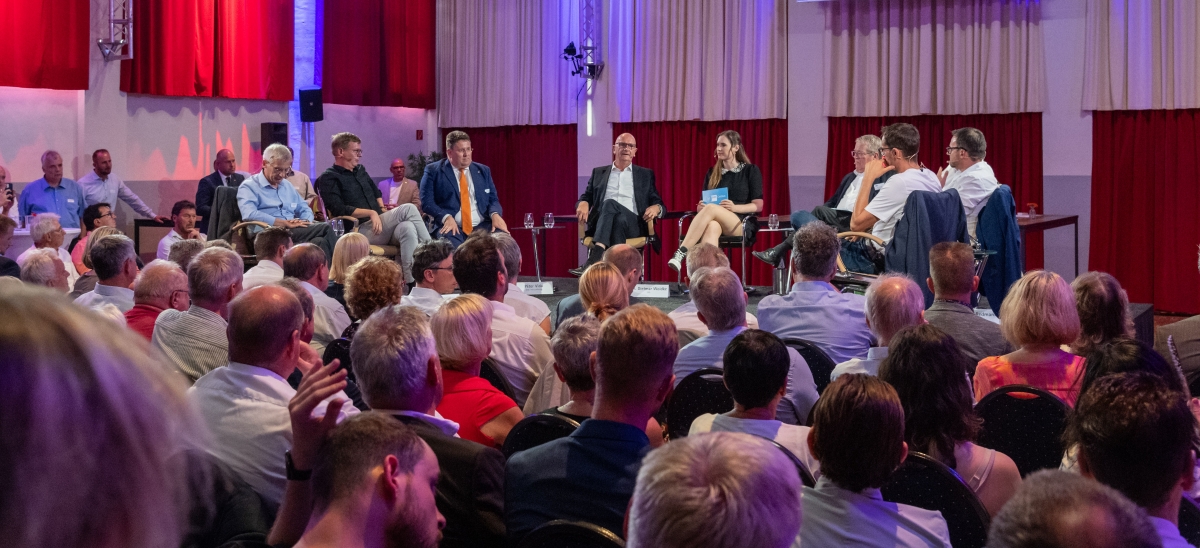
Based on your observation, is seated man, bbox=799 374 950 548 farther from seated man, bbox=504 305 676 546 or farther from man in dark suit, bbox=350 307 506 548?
man in dark suit, bbox=350 307 506 548

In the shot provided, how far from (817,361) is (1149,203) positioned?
6.34 metres

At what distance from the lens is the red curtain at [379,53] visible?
10.5m

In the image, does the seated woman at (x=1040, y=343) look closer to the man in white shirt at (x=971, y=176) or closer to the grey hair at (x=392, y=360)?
the grey hair at (x=392, y=360)

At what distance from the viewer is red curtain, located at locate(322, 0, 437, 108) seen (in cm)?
1052

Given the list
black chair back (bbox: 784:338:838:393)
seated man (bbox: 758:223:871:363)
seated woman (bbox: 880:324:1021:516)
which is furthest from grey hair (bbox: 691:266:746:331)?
seated woman (bbox: 880:324:1021:516)

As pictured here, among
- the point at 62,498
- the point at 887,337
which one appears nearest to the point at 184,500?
the point at 62,498

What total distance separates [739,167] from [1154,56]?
354 centimetres

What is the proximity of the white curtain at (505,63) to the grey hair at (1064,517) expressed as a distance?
10005 millimetres

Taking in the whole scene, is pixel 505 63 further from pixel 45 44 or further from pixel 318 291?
pixel 318 291

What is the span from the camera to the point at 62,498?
23.6 inches

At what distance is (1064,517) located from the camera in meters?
0.98

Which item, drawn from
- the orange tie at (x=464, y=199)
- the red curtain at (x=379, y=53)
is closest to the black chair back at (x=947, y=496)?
the orange tie at (x=464, y=199)

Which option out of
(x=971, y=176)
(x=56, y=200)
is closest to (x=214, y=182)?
(x=56, y=200)

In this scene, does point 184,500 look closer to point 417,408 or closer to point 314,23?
point 417,408
